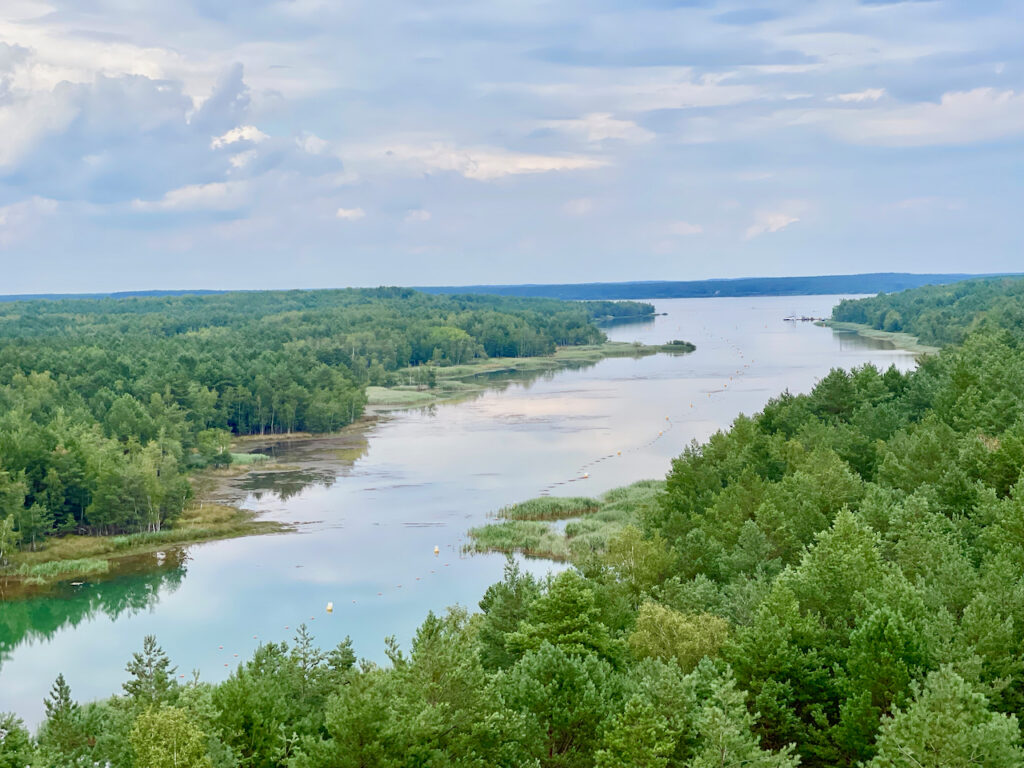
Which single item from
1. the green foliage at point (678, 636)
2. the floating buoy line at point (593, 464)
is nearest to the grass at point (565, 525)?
the floating buoy line at point (593, 464)

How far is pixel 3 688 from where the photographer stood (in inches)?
1836

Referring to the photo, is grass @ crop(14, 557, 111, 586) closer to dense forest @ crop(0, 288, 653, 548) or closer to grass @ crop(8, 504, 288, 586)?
grass @ crop(8, 504, 288, 586)

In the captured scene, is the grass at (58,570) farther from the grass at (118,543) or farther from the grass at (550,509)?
the grass at (550,509)

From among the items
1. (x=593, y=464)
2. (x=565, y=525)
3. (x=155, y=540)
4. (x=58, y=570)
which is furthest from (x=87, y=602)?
(x=593, y=464)

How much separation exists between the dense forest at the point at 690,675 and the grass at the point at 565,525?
60.0 feet

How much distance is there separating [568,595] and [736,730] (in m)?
10.6

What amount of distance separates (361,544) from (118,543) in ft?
50.1

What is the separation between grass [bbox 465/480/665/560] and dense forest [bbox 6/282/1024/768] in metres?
18.3

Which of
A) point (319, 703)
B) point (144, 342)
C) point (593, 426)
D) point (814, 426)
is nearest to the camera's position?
point (319, 703)

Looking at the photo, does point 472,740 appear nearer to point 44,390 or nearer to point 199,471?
point 199,471

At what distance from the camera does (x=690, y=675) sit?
2534 centimetres

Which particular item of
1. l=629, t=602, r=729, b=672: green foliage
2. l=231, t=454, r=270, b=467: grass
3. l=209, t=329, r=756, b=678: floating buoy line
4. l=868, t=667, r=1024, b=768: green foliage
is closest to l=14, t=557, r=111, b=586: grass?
l=209, t=329, r=756, b=678: floating buoy line

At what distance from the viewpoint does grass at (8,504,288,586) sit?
62500 millimetres

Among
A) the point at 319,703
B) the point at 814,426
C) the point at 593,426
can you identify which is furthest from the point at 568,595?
the point at 593,426
